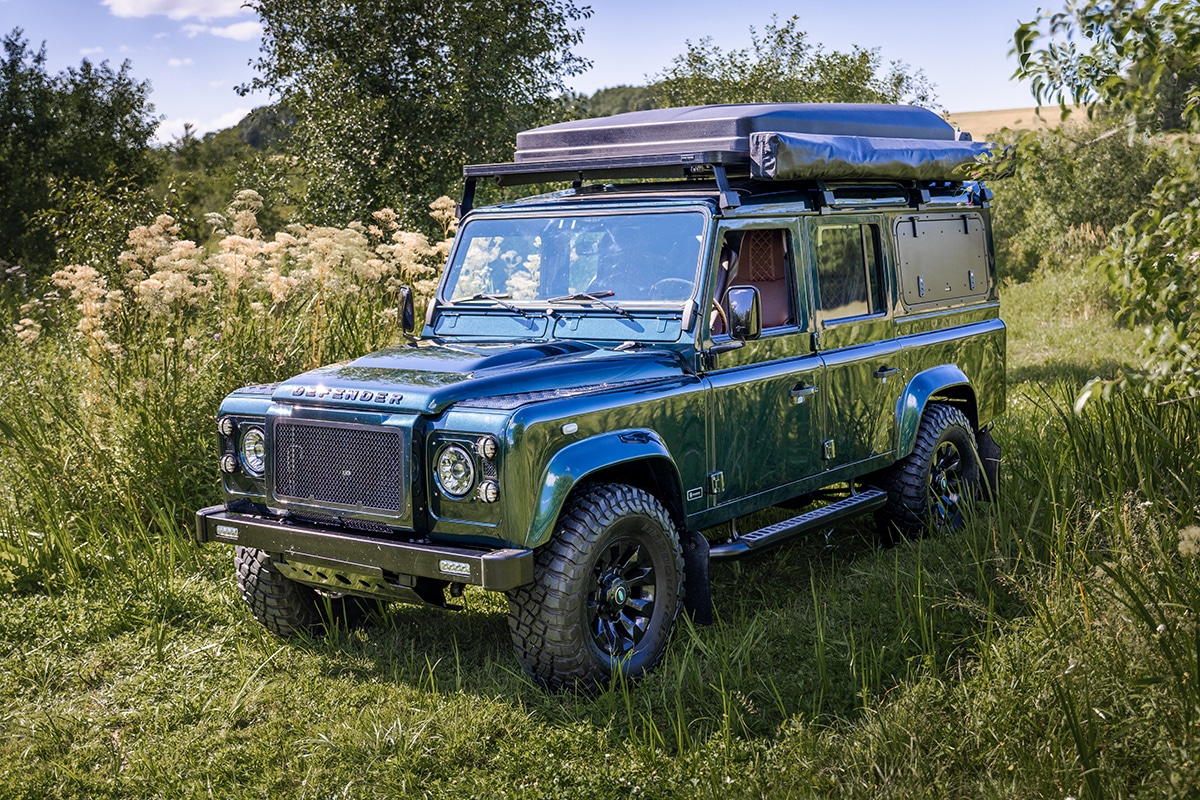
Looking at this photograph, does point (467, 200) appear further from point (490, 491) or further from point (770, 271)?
point (490, 491)

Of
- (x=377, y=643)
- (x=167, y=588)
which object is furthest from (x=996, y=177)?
(x=167, y=588)

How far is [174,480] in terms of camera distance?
7.04 m

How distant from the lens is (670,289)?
554 centimetres

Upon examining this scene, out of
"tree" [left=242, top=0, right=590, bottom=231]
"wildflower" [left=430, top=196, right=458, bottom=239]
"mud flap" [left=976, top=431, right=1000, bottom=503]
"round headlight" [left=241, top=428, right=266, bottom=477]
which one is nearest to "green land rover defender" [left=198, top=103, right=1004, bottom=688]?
"round headlight" [left=241, top=428, right=266, bottom=477]

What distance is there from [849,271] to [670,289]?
1.46m

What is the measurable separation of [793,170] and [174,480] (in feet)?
13.5

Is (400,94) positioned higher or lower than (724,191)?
higher

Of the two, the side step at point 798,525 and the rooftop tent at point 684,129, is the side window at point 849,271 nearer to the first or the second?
the rooftop tent at point 684,129

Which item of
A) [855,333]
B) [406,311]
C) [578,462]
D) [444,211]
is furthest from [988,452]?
[444,211]

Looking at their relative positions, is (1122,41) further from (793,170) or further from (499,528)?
(499,528)

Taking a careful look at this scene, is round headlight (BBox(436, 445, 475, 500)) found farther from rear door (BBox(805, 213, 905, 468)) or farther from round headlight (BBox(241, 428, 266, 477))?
rear door (BBox(805, 213, 905, 468))

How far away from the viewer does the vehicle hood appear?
4.68m

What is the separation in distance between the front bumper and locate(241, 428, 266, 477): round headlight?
0.71 feet

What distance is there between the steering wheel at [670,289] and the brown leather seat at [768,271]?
0.72 meters
